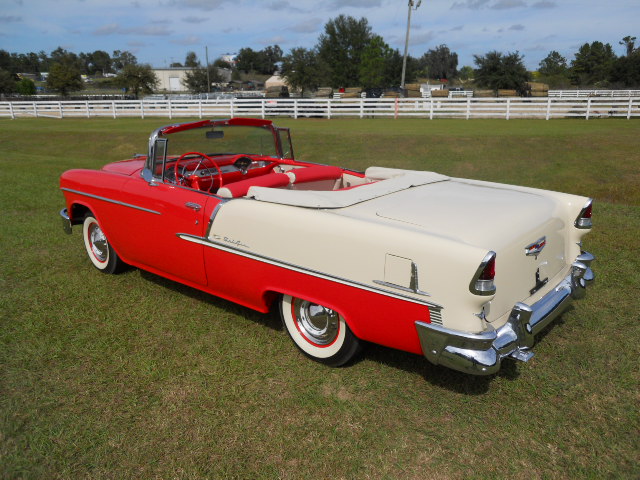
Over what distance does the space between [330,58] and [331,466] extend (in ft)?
254

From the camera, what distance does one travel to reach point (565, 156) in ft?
37.7

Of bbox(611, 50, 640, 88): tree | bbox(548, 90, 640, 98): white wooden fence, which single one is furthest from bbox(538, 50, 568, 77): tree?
bbox(548, 90, 640, 98): white wooden fence

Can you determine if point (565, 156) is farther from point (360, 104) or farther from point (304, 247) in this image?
point (360, 104)

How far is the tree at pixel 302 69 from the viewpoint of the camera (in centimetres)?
5244

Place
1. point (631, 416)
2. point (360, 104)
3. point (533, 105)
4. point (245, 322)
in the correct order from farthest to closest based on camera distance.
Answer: point (360, 104) < point (533, 105) < point (245, 322) < point (631, 416)

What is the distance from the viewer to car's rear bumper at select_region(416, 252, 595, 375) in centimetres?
247

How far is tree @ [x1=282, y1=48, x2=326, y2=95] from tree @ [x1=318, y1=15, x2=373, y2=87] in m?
20.6

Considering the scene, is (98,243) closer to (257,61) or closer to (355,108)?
(355,108)

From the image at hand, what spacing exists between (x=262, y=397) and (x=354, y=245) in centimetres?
109

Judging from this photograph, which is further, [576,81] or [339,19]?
[339,19]

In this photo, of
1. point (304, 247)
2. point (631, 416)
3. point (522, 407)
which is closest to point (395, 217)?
point (304, 247)

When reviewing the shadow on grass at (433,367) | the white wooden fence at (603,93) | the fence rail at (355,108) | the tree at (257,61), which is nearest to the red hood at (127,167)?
the shadow on grass at (433,367)

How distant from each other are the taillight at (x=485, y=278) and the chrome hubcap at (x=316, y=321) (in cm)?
97

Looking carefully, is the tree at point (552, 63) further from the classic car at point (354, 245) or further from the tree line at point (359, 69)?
the classic car at point (354, 245)
